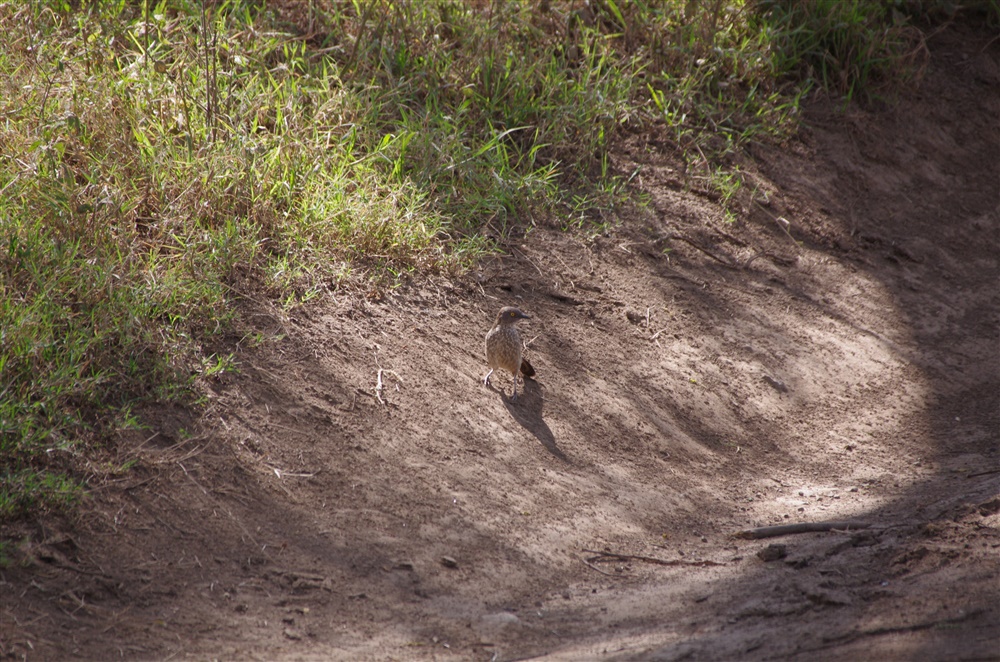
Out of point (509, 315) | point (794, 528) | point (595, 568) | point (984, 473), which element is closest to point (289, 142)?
point (509, 315)

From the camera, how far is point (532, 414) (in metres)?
5.17

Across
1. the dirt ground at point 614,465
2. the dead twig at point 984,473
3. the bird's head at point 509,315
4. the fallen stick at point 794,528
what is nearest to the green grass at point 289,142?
the dirt ground at point 614,465

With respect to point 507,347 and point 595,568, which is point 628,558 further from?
point 507,347

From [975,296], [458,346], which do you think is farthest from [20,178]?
[975,296]

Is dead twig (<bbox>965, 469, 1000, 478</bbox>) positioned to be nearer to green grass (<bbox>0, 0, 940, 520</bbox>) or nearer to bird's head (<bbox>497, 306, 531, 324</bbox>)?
bird's head (<bbox>497, 306, 531, 324</bbox>)

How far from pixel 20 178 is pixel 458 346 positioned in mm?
2512

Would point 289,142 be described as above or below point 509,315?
above

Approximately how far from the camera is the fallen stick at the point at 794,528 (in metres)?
4.32

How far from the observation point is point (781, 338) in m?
6.25

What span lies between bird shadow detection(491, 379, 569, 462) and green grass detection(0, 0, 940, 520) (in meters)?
1.01

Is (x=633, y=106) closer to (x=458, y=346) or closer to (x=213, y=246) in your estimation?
(x=458, y=346)

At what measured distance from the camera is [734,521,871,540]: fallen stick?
14.2ft

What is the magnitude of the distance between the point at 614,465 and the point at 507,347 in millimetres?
876

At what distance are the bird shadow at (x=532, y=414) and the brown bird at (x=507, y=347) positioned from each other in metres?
0.06
